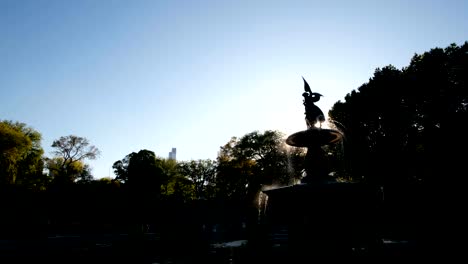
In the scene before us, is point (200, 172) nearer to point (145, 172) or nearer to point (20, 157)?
point (145, 172)

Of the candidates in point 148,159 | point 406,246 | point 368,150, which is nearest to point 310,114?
point 406,246

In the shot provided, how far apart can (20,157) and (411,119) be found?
162 feet

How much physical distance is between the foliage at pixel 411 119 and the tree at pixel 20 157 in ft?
123

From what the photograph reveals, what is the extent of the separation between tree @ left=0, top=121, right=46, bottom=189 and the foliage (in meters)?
37.5

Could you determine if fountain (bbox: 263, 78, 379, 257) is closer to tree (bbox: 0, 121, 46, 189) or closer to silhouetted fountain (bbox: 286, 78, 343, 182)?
silhouetted fountain (bbox: 286, 78, 343, 182)

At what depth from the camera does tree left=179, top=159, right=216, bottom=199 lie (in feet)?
215

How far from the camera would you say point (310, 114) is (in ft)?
39.4

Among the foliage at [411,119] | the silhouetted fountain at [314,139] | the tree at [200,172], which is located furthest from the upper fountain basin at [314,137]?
the tree at [200,172]

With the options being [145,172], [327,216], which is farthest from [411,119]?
[145,172]

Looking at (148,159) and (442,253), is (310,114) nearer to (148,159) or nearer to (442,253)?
(442,253)

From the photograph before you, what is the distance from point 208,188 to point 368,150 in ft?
135

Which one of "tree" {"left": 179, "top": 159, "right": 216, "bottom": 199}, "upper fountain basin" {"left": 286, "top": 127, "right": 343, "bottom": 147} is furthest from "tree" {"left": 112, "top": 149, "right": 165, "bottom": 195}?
"upper fountain basin" {"left": 286, "top": 127, "right": 343, "bottom": 147}

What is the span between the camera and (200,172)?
65.9 meters

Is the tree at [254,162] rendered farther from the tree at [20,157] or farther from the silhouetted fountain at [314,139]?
the silhouetted fountain at [314,139]
